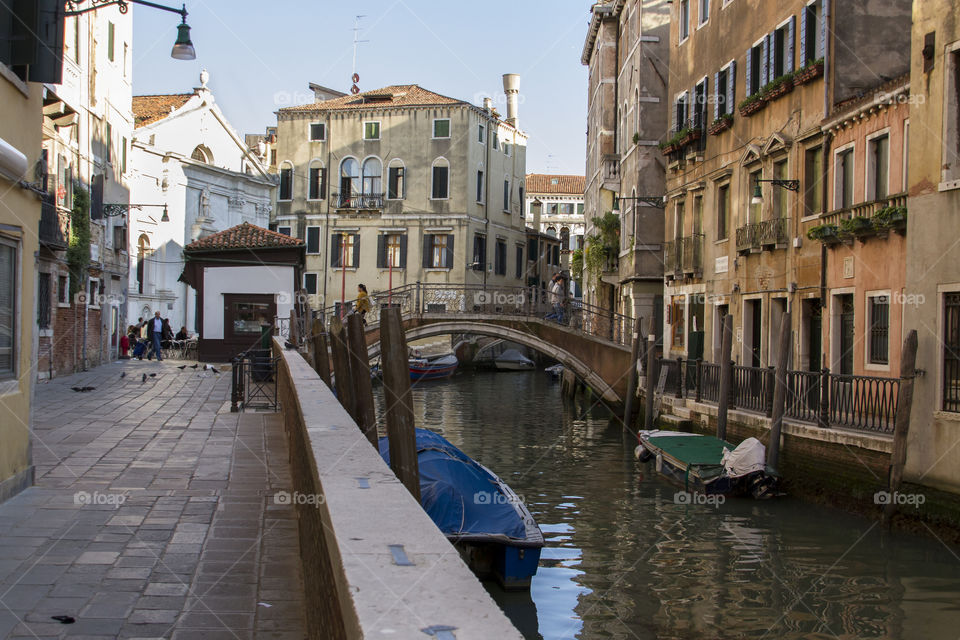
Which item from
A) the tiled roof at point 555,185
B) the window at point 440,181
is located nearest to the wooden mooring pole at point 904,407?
the window at point 440,181

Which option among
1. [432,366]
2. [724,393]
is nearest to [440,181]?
[432,366]

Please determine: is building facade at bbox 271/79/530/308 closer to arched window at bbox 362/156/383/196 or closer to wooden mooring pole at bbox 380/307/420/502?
arched window at bbox 362/156/383/196

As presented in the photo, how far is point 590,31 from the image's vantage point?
125ft

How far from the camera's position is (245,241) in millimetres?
25219

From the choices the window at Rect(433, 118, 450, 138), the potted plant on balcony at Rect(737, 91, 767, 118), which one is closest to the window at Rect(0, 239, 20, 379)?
the potted plant on balcony at Rect(737, 91, 767, 118)

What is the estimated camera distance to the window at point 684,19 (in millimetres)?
23409

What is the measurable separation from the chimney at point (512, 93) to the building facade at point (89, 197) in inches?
972

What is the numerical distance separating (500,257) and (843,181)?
30.2 m

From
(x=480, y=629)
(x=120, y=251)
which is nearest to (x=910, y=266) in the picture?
(x=480, y=629)

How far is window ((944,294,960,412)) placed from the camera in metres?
10.9

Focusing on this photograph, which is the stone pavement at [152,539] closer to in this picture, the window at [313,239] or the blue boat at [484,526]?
the blue boat at [484,526]

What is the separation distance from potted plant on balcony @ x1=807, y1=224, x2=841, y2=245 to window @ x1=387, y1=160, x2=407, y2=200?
91.1 ft

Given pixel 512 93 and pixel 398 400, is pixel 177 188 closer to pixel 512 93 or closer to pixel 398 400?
pixel 512 93

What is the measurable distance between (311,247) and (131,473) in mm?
34988
